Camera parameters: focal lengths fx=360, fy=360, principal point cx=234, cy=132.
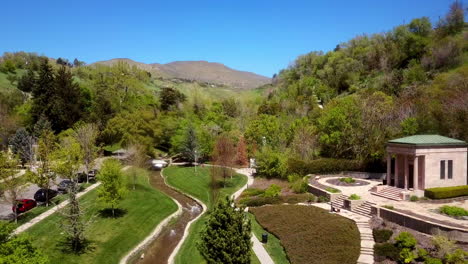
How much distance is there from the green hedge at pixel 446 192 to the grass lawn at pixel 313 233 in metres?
7.97

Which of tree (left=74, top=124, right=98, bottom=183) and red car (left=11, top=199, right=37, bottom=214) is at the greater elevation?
tree (left=74, top=124, right=98, bottom=183)

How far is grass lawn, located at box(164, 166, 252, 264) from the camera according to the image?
28513 mm

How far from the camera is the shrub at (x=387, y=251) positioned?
66.5 feet

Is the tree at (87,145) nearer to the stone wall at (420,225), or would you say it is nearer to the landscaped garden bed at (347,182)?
the landscaped garden bed at (347,182)

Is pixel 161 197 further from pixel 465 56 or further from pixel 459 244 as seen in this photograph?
pixel 465 56

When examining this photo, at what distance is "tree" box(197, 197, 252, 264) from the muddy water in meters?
9.33

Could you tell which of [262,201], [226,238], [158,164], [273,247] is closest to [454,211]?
[273,247]

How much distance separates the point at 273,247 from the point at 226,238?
9.35m

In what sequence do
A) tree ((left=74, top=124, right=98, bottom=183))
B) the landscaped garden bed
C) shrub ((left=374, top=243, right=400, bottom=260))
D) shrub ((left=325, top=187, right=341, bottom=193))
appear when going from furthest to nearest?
tree ((left=74, top=124, right=98, bottom=183)) → the landscaped garden bed → shrub ((left=325, top=187, right=341, bottom=193)) → shrub ((left=374, top=243, right=400, bottom=260))

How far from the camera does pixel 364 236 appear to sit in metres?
23.4

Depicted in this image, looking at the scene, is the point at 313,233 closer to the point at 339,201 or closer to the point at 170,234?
the point at 339,201

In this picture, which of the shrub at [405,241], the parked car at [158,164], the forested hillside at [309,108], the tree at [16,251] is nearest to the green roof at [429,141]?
the forested hillside at [309,108]

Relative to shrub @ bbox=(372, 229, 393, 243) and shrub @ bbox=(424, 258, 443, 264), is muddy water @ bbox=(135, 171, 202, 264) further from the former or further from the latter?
shrub @ bbox=(424, 258, 443, 264)

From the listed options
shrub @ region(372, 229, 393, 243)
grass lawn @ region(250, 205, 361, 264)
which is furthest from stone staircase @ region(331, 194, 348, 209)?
shrub @ region(372, 229, 393, 243)
